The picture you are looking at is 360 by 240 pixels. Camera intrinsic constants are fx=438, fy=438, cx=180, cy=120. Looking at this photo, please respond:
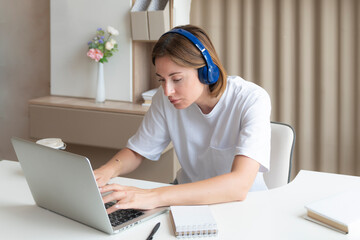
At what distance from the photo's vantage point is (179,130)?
6.00ft

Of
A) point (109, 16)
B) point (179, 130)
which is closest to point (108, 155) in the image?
point (109, 16)

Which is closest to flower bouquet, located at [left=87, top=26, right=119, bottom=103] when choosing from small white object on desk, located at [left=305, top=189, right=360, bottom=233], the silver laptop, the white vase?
the white vase

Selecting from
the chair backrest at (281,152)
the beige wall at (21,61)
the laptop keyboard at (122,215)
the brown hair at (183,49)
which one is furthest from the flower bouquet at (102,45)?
the laptop keyboard at (122,215)

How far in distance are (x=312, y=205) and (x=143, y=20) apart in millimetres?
1947

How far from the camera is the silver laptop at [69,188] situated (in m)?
1.10

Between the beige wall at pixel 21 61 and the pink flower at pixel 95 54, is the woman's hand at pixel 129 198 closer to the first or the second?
the pink flower at pixel 95 54

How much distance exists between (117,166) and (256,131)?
55 cm

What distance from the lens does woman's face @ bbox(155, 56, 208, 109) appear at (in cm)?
153

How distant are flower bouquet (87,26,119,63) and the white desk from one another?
59.8 inches

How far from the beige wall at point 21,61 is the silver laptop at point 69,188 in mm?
2450

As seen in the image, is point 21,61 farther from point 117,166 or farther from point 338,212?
point 338,212

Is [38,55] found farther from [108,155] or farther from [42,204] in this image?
[42,204]

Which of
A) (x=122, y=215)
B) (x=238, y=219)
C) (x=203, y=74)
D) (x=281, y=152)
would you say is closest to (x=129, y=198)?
(x=122, y=215)

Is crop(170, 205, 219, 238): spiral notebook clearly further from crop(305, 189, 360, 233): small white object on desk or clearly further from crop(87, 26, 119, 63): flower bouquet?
crop(87, 26, 119, 63): flower bouquet
